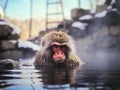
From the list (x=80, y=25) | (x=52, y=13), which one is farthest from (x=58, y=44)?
(x=80, y=25)

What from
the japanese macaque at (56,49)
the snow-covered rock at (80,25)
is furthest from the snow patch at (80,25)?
the japanese macaque at (56,49)

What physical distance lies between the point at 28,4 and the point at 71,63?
9.22ft

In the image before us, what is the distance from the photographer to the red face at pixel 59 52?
2.65 meters

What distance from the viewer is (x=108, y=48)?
636 cm

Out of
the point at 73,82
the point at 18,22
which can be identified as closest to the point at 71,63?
the point at 73,82

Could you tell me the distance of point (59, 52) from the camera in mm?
2705

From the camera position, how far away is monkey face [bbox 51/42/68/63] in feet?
8.70

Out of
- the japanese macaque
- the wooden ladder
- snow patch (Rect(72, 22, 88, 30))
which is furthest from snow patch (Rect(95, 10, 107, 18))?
the japanese macaque

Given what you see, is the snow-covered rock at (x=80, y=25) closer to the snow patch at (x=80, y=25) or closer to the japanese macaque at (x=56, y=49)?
the snow patch at (x=80, y=25)

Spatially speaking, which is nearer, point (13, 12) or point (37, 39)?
point (13, 12)

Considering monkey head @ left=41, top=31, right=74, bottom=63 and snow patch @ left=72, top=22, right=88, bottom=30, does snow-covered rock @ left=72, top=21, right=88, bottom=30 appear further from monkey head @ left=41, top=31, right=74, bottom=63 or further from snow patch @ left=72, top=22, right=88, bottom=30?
monkey head @ left=41, top=31, right=74, bottom=63

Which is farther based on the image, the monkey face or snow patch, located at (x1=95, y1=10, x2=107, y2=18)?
snow patch, located at (x1=95, y1=10, x2=107, y2=18)

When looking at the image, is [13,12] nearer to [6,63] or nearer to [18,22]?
[18,22]

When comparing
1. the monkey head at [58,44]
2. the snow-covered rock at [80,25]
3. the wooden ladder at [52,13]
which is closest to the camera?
the monkey head at [58,44]
